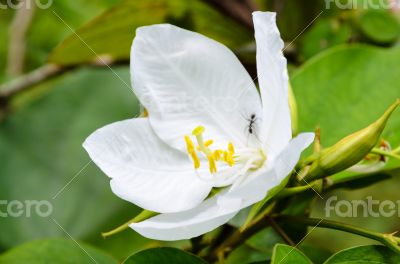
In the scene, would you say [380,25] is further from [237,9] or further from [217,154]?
[217,154]

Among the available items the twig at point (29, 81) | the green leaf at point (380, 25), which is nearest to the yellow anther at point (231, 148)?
the green leaf at point (380, 25)

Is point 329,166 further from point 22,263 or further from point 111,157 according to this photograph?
point 22,263

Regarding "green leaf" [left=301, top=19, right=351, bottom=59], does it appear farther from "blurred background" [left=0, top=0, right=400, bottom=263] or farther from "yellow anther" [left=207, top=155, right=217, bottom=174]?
"yellow anther" [left=207, top=155, right=217, bottom=174]

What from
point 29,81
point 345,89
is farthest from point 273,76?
point 29,81

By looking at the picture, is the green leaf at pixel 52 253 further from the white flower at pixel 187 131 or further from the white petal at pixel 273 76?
the white petal at pixel 273 76

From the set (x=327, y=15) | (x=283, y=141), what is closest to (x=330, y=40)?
(x=327, y=15)

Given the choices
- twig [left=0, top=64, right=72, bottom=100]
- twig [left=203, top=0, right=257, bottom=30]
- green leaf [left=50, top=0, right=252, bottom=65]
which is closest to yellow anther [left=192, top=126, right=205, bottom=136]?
green leaf [left=50, top=0, right=252, bottom=65]
